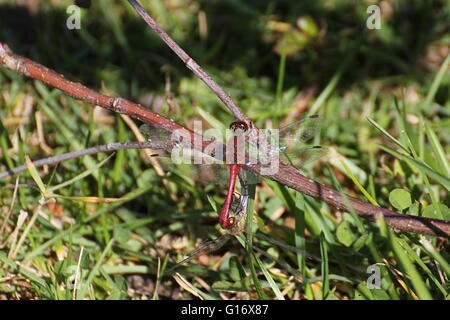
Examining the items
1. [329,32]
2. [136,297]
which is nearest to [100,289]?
[136,297]

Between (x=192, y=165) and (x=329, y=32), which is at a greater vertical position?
(x=329, y=32)

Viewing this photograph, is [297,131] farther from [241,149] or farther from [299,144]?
[241,149]

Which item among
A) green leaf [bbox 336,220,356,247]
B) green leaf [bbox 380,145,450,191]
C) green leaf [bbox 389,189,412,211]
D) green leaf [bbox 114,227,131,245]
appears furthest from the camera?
green leaf [bbox 114,227,131,245]

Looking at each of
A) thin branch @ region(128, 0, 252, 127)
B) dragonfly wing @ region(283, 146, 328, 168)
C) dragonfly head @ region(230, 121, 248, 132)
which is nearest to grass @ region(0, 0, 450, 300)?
dragonfly wing @ region(283, 146, 328, 168)

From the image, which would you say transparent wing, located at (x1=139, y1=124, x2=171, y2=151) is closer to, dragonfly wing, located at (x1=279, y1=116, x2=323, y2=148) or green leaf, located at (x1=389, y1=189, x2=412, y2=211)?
dragonfly wing, located at (x1=279, y1=116, x2=323, y2=148)

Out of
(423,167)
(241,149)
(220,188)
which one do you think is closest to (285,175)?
(241,149)

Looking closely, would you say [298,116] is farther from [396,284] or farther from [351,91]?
[396,284]
